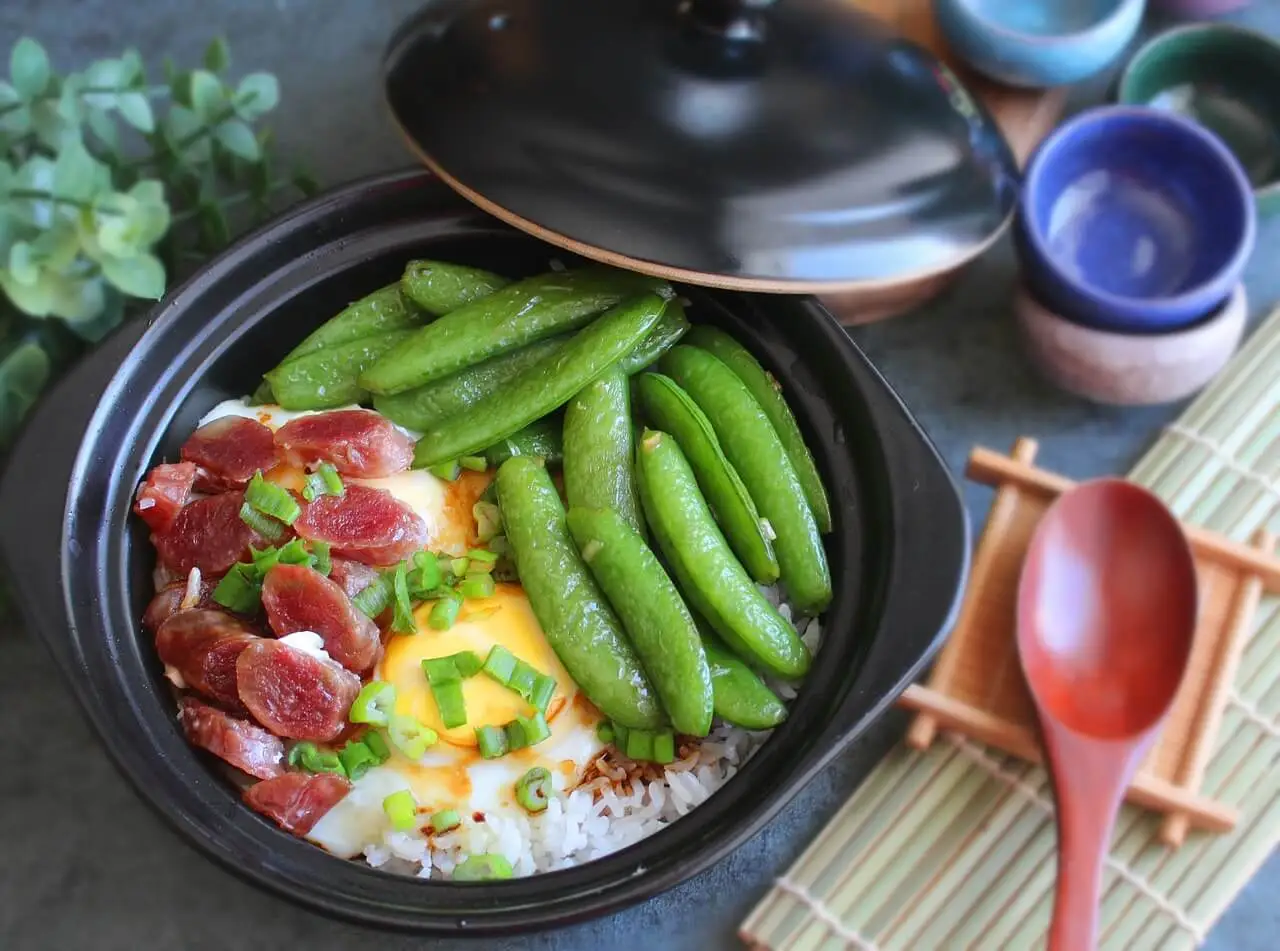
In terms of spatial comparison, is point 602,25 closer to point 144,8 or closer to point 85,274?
point 85,274

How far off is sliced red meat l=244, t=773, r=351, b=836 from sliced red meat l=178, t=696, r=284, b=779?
3cm

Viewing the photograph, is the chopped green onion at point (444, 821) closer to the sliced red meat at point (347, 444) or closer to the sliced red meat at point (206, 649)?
the sliced red meat at point (206, 649)

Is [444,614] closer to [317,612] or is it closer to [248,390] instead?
Result: [317,612]

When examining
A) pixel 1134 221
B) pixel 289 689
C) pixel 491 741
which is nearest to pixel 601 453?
pixel 491 741

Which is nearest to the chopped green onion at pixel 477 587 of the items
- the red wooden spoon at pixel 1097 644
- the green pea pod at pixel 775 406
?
the green pea pod at pixel 775 406

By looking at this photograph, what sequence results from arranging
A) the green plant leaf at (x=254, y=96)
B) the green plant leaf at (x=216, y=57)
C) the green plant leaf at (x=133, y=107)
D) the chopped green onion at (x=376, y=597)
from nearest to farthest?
the chopped green onion at (x=376, y=597) < the green plant leaf at (x=133, y=107) < the green plant leaf at (x=254, y=96) < the green plant leaf at (x=216, y=57)

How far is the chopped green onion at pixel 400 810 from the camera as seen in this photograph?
5.07ft

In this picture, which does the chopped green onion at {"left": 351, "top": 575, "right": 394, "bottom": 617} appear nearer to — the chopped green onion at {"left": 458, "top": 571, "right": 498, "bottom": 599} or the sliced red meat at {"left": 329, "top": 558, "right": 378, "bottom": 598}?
the sliced red meat at {"left": 329, "top": 558, "right": 378, "bottom": 598}

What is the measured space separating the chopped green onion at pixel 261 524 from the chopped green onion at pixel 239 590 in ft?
0.18

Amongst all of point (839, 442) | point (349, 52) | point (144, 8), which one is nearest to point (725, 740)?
point (839, 442)

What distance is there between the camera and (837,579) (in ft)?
5.47

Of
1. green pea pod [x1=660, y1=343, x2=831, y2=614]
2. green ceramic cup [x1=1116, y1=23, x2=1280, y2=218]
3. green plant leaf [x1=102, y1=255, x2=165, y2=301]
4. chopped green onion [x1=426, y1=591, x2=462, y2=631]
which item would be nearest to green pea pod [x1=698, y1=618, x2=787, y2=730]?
green pea pod [x1=660, y1=343, x2=831, y2=614]

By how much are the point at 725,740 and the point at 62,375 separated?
112 centimetres

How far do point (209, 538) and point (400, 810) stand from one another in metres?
0.50
